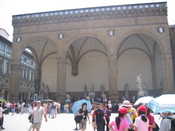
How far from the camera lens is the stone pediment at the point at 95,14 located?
18609 mm

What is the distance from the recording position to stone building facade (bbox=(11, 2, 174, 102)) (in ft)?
61.1

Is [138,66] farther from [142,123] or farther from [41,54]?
[142,123]

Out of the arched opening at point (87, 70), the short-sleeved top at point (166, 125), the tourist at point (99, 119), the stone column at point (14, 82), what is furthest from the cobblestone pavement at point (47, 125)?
the arched opening at point (87, 70)

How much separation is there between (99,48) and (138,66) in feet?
16.7

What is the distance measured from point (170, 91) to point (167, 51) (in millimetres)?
3509

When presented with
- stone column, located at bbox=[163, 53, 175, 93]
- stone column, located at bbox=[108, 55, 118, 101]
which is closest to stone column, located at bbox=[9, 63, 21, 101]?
stone column, located at bbox=[108, 55, 118, 101]

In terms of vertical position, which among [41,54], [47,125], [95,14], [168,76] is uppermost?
[95,14]

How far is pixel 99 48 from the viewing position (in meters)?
24.9

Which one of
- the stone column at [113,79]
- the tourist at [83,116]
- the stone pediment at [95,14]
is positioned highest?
the stone pediment at [95,14]

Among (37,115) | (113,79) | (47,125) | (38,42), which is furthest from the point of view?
(38,42)

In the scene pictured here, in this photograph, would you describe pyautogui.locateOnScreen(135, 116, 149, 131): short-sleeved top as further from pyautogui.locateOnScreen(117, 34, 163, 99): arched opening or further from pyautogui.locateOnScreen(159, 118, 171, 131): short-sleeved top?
pyautogui.locateOnScreen(117, 34, 163, 99): arched opening

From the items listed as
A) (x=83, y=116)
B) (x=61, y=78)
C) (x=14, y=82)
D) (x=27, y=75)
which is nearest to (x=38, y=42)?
(x=14, y=82)

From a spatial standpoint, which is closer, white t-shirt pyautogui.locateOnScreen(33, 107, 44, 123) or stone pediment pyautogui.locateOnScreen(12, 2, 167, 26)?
white t-shirt pyautogui.locateOnScreen(33, 107, 44, 123)

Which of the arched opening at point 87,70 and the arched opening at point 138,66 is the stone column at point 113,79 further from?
the arched opening at point 87,70
